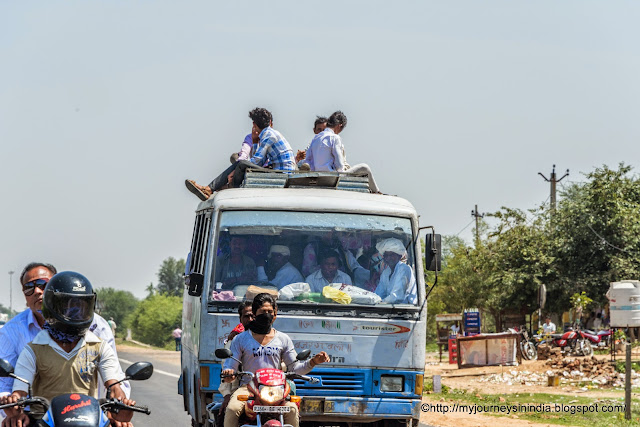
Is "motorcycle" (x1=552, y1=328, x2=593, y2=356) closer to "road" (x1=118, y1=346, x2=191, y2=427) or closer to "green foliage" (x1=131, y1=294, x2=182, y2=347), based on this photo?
"road" (x1=118, y1=346, x2=191, y2=427)

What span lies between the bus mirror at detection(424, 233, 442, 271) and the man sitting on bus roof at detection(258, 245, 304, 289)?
1.33m

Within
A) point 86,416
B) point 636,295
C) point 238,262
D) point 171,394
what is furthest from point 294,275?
point 171,394

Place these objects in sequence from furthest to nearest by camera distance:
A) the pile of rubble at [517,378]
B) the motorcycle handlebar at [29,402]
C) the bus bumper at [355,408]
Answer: the pile of rubble at [517,378] → the bus bumper at [355,408] → the motorcycle handlebar at [29,402]

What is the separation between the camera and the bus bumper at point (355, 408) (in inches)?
413

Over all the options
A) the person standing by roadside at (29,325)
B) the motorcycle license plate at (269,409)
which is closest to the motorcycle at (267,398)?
the motorcycle license plate at (269,409)

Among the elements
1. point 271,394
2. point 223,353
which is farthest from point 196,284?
point 271,394

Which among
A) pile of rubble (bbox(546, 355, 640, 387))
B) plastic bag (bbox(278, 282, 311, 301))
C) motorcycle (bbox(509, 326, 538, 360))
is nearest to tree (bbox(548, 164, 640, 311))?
motorcycle (bbox(509, 326, 538, 360))

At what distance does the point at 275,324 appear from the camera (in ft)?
34.6

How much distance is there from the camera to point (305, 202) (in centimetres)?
1128

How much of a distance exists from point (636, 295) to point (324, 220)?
26.7 feet

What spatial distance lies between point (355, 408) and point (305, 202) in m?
2.15

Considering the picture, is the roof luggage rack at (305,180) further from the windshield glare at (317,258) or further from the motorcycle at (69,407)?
the motorcycle at (69,407)

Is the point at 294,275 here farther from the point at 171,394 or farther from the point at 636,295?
the point at 171,394

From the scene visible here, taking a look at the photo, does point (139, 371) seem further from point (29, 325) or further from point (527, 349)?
point (527, 349)
